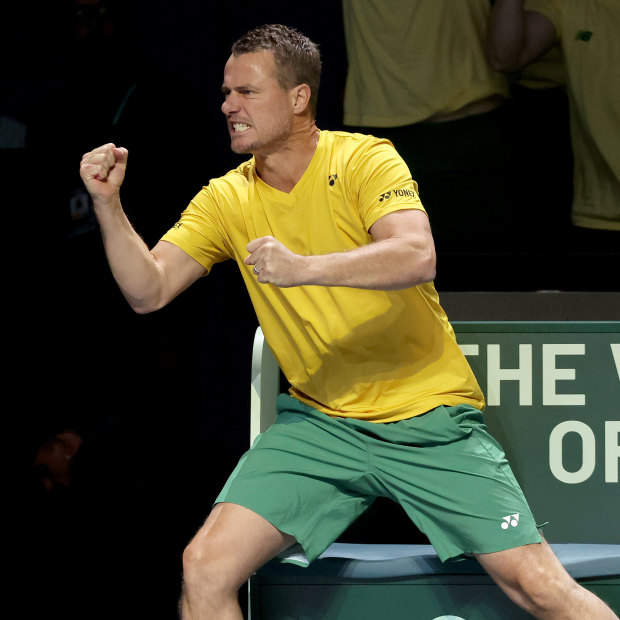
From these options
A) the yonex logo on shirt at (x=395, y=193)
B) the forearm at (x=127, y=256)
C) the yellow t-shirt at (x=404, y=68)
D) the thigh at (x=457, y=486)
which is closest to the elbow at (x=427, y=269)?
the yonex logo on shirt at (x=395, y=193)

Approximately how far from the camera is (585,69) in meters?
3.10

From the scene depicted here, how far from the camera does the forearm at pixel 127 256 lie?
201cm

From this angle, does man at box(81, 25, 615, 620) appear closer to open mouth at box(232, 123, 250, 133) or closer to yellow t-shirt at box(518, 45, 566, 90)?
open mouth at box(232, 123, 250, 133)

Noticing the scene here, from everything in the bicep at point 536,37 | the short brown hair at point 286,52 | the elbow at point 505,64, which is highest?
the bicep at point 536,37

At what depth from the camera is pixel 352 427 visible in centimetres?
207

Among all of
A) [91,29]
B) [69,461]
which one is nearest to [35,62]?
[91,29]

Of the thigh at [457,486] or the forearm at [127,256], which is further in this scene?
the forearm at [127,256]

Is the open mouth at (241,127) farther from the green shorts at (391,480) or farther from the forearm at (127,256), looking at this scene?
the green shorts at (391,480)

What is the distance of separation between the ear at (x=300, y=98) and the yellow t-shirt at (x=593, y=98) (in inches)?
47.9

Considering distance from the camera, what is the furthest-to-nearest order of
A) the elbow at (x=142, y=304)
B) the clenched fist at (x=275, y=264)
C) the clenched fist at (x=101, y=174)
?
1. the elbow at (x=142, y=304)
2. the clenched fist at (x=101, y=174)
3. the clenched fist at (x=275, y=264)

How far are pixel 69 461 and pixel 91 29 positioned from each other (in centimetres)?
134

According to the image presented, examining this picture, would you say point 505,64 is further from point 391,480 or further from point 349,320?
point 391,480

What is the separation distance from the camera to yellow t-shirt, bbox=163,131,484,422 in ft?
6.81

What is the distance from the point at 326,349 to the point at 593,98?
1.51 metres
